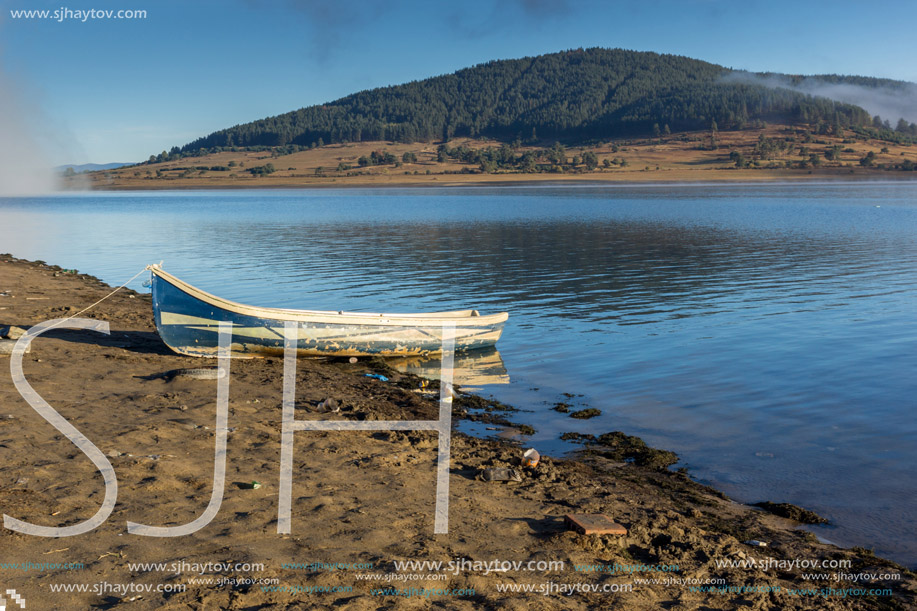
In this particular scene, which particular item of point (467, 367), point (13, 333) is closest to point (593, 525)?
point (467, 367)

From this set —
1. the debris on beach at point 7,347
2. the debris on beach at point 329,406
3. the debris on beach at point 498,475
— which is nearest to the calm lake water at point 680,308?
the debris on beach at point 498,475

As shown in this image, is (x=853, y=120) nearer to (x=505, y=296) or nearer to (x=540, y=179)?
(x=540, y=179)

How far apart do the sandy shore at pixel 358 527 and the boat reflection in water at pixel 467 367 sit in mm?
3727

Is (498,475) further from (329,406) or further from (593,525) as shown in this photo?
(329,406)

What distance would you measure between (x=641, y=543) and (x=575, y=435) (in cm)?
421

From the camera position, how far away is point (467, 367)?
1599cm

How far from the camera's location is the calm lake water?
1034 cm

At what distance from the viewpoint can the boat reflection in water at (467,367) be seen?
1486 cm

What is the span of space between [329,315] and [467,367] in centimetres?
318

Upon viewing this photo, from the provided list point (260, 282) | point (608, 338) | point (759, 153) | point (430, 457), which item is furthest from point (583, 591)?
point (759, 153)

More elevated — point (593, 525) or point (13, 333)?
point (13, 333)

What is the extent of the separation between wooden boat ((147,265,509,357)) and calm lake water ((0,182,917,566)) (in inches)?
61.4

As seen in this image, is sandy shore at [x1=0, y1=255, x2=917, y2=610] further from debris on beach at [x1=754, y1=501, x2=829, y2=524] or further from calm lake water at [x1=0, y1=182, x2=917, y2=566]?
calm lake water at [x1=0, y1=182, x2=917, y2=566]

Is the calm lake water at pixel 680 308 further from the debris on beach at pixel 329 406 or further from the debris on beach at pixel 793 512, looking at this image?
the debris on beach at pixel 329 406
